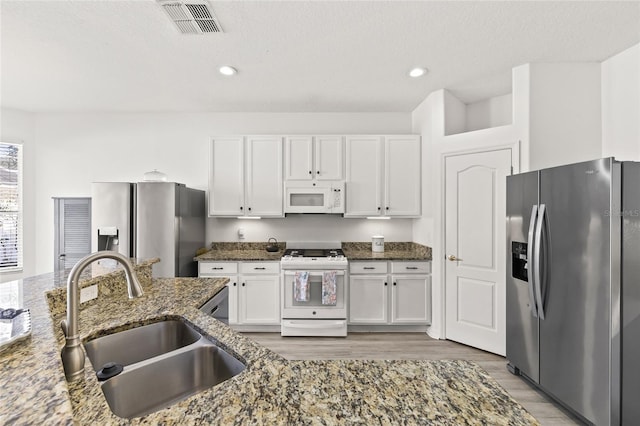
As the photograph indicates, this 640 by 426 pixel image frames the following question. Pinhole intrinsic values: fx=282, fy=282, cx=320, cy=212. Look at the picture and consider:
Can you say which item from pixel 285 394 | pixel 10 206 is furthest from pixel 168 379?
pixel 10 206

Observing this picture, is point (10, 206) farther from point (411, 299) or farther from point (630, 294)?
point (630, 294)

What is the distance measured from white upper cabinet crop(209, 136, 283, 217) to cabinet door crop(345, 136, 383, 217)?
2.85 ft

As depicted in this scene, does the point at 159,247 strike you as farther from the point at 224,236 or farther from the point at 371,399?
the point at 371,399

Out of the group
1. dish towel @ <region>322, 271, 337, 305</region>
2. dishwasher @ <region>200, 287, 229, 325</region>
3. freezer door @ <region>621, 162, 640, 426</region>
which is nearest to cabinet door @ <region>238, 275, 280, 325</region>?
dish towel @ <region>322, 271, 337, 305</region>

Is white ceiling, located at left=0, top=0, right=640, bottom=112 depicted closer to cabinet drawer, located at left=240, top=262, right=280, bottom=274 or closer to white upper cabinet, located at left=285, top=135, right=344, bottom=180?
white upper cabinet, located at left=285, top=135, right=344, bottom=180

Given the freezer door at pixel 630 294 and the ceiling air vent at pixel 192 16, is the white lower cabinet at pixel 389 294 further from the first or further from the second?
the ceiling air vent at pixel 192 16

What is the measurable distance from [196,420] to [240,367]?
0.36 meters

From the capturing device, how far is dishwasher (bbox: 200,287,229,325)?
5.45 feet

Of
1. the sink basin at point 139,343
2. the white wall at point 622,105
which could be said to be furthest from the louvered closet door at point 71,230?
the white wall at point 622,105

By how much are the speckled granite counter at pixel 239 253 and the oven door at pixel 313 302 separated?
1.26ft

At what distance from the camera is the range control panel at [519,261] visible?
226cm

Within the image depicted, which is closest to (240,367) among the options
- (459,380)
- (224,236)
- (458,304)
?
(459,380)

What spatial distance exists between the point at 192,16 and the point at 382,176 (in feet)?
8.03

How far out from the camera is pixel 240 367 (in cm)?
99
